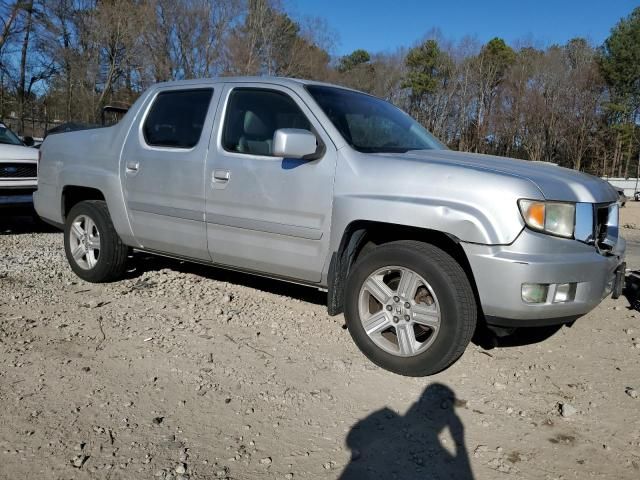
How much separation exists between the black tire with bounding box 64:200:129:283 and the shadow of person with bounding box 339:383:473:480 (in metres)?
3.03

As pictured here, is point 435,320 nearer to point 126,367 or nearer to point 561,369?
point 561,369

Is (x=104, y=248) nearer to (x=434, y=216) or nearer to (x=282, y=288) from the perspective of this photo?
(x=282, y=288)

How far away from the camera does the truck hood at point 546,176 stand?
3.18 m

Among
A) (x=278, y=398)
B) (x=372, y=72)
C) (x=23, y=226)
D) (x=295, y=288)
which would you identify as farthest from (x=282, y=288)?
(x=372, y=72)

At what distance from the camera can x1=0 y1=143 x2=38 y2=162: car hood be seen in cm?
747

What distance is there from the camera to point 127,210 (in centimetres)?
477

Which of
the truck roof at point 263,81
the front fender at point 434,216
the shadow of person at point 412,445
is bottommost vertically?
the shadow of person at point 412,445

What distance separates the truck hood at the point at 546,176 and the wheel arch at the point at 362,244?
0.46 metres

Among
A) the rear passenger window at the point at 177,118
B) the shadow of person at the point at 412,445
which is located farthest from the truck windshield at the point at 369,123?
the shadow of person at the point at 412,445

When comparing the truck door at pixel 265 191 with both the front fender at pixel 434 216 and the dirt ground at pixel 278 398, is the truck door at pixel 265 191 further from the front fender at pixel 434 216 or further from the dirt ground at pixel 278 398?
the dirt ground at pixel 278 398

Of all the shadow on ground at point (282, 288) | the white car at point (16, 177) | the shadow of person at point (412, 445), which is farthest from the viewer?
the white car at point (16, 177)

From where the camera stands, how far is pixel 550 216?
3.13m

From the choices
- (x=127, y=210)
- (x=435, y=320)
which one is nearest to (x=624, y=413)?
(x=435, y=320)

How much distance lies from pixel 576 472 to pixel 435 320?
1.08 metres
